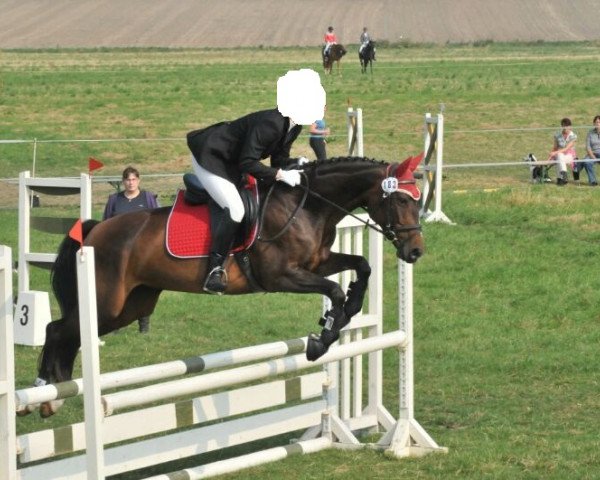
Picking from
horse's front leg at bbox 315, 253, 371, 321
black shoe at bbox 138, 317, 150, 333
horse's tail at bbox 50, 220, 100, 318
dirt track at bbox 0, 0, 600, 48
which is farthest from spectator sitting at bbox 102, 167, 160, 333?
dirt track at bbox 0, 0, 600, 48

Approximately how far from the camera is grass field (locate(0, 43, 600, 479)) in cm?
808

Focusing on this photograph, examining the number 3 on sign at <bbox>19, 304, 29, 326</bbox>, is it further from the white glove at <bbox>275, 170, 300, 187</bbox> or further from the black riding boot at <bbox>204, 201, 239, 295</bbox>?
the white glove at <bbox>275, 170, 300, 187</bbox>

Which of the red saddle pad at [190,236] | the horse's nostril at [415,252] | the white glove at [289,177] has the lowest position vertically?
the horse's nostril at [415,252]

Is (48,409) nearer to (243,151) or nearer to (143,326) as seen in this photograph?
(243,151)

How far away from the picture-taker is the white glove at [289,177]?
7.74 m

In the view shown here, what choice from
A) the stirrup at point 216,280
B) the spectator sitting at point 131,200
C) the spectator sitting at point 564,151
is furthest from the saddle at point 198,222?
the spectator sitting at point 564,151

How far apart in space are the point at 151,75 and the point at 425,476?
3479 cm

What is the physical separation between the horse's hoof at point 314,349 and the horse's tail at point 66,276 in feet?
5.14

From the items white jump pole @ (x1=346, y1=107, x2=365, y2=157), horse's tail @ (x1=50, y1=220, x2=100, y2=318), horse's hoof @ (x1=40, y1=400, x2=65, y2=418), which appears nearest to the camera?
horse's hoof @ (x1=40, y1=400, x2=65, y2=418)

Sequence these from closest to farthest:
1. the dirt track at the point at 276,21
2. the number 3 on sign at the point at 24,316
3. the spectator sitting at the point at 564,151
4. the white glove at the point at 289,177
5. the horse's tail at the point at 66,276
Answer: the white glove at the point at 289,177 < the horse's tail at the point at 66,276 < the number 3 on sign at the point at 24,316 < the spectator sitting at the point at 564,151 < the dirt track at the point at 276,21

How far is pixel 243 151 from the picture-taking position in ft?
25.1

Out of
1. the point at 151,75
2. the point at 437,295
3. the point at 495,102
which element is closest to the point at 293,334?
the point at 437,295

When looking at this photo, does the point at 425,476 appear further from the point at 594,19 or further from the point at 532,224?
the point at 594,19

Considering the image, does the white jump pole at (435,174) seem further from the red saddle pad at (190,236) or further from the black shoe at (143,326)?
the red saddle pad at (190,236)
